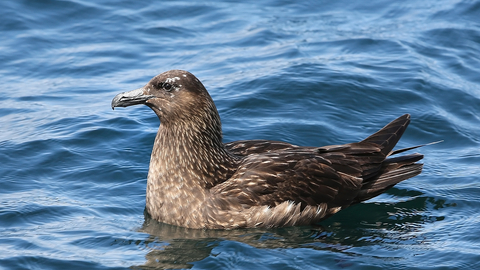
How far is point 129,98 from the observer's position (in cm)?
738

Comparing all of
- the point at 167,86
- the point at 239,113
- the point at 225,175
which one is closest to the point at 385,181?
the point at 225,175

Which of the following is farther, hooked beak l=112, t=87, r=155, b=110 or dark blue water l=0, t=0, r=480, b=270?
hooked beak l=112, t=87, r=155, b=110

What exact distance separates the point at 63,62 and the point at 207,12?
3.43 meters

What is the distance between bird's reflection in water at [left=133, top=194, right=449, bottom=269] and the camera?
6.73 meters

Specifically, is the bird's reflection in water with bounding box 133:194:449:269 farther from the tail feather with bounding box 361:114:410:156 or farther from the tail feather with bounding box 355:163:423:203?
the tail feather with bounding box 361:114:410:156

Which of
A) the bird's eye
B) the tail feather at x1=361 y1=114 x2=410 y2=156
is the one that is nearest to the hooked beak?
the bird's eye

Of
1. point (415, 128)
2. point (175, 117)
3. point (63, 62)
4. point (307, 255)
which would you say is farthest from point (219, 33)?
point (307, 255)

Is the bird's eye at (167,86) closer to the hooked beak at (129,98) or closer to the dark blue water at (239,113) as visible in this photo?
the hooked beak at (129,98)

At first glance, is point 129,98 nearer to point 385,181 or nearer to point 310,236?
point 310,236

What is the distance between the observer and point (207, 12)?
14.5 metres

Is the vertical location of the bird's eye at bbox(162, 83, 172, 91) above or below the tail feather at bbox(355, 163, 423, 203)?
above

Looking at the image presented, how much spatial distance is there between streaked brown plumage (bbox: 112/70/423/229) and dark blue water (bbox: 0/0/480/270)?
0.63ft

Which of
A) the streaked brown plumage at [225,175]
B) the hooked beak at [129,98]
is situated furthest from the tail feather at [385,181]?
the hooked beak at [129,98]

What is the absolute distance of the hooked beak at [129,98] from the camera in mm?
7355
